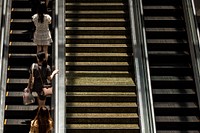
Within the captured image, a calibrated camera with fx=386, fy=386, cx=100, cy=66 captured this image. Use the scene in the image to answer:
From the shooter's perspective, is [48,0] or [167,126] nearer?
[167,126]

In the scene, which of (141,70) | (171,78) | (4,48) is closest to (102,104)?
(141,70)

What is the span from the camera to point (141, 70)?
9758 mm

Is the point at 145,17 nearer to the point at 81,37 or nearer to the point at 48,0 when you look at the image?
the point at 81,37

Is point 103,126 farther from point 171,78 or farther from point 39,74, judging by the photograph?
point 39,74

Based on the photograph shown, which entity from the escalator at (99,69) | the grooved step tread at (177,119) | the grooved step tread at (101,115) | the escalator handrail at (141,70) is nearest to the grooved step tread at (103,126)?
the escalator at (99,69)

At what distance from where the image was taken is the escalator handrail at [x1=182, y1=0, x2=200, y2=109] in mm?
9691

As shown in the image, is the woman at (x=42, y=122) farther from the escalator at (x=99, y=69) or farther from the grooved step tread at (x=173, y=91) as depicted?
the grooved step tread at (x=173, y=91)

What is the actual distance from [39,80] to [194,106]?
13.0ft

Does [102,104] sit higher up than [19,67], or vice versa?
[19,67]

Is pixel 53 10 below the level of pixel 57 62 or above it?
above

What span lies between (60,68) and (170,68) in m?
2.87

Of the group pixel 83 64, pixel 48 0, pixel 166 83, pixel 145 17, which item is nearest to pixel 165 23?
pixel 145 17

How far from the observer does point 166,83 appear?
9.90 meters

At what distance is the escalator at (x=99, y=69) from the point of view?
938cm
